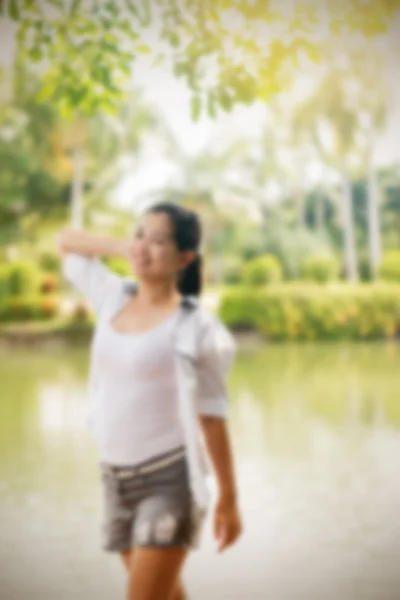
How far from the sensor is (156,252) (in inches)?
59.1

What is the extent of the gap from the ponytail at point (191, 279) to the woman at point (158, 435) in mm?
46

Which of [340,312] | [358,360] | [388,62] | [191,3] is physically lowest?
[358,360]

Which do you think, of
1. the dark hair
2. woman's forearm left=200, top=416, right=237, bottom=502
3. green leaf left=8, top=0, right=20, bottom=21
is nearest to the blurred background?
green leaf left=8, top=0, right=20, bottom=21

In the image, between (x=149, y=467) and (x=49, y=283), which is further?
(x=49, y=283)

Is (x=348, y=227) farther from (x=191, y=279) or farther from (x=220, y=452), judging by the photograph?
(x=220, y=452)

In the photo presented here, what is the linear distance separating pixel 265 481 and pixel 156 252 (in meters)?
1.44

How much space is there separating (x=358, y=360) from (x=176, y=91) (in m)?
1.18

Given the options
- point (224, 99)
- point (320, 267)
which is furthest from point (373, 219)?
point (224, 99)

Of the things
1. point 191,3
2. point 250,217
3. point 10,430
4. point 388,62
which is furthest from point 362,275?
point 10,430

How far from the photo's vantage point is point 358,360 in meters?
2.89

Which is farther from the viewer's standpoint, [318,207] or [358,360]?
[358,360]

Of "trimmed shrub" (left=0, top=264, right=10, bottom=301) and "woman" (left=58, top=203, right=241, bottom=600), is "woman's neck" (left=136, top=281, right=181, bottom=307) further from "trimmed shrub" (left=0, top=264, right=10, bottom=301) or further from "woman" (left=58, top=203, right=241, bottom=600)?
"trimmed shrub" (left=0, top=264, right=10, bottom=301)

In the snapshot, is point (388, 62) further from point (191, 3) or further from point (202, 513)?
point (202, 513)

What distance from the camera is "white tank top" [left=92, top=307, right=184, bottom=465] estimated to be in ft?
4.53
